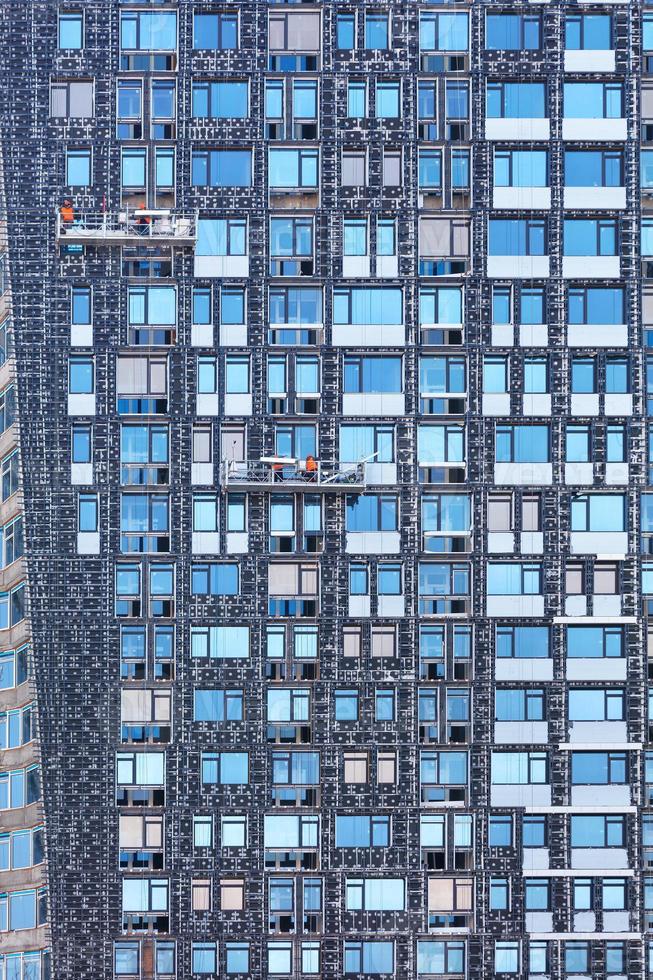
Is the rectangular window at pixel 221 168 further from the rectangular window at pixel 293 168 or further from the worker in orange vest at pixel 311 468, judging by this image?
the worker in orange vest at pixel 311 468

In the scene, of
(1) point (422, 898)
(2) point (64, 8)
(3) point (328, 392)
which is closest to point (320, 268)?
(3) point (328, 392)

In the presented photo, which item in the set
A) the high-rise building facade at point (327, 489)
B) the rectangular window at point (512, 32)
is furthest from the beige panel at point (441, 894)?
the rectangular window at point (512, 32)

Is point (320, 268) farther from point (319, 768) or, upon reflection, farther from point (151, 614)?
point (319, 768)

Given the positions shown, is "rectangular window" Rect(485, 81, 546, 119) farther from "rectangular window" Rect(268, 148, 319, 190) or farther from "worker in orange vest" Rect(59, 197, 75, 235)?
"worker in orange vest" Rect(59, 197, 75, 235)

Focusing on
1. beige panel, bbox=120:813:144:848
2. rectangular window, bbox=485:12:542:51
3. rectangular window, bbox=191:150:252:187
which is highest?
rectangular window, bbox=485:12:542:51

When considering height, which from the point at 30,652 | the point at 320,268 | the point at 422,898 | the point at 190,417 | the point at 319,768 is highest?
the point at 320,268

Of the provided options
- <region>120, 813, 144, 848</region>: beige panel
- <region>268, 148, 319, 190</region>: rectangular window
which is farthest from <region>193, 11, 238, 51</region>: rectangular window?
<region>120, 813, 144, 848</region>: beige panel

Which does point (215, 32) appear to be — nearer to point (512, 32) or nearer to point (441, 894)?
point (512, 32)

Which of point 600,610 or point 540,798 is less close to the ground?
point 600,610
